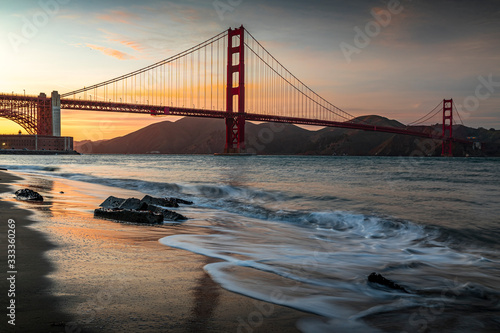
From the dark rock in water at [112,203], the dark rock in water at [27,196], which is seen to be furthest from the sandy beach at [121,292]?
the dark rock in water at [27,196]

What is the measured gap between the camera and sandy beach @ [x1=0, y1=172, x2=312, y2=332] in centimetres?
232

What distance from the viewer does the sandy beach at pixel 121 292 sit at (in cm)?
232

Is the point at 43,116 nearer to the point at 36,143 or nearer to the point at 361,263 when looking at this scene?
the point at 36,143

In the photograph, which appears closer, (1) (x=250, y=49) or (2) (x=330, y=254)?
(2) (x=330, y=254)

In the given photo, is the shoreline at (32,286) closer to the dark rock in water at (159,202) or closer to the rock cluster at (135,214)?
the rock cluster at (135,214)

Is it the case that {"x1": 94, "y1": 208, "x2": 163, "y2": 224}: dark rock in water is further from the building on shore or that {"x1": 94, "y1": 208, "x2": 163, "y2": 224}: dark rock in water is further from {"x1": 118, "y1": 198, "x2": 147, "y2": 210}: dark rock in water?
the building on shore

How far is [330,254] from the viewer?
16.7ft

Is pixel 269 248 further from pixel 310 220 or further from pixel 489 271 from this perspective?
pixel 310 220

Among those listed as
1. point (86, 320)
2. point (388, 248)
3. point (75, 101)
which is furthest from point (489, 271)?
point (75, 101)

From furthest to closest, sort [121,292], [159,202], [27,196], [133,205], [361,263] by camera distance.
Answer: [159,202] → [27,196] → [133,205] → [361,263] → [121,292]

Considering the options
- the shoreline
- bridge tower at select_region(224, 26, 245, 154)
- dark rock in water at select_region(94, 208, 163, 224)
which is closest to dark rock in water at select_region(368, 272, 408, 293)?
the shoreline

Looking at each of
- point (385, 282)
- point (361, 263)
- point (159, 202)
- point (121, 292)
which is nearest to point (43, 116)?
point (159, 202)

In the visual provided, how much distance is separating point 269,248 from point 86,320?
123 inches

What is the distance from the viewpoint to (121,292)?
2.82 metres
